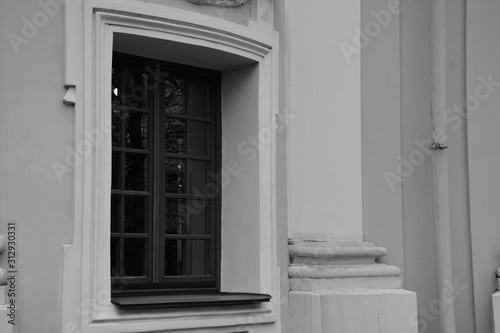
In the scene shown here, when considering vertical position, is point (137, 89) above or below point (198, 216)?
above

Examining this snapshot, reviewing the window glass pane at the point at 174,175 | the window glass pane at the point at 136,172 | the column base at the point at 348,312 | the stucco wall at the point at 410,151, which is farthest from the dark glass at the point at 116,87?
the stucco wall at the point at 410,151

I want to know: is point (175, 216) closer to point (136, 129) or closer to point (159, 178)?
point (159, 178)

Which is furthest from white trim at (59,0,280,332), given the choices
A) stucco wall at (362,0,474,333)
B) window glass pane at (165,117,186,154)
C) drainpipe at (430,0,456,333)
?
drainpipe at (430,0,456,333)

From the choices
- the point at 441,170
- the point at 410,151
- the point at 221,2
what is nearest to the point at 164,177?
the point at 221,2

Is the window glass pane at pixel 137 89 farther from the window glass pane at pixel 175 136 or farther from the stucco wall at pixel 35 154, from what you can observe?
the stucco wall at pixel 35 154

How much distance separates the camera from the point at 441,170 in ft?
28.8

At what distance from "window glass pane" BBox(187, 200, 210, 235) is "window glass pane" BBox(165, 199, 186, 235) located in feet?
0.21

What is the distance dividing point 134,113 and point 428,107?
9.36 ft

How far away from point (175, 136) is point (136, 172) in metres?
0.48

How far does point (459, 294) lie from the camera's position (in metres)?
8.84

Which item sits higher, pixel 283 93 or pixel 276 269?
pixel 283 93

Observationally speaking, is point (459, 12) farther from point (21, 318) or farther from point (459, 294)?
point (21, 318)

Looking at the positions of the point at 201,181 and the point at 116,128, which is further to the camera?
the point at 201,181

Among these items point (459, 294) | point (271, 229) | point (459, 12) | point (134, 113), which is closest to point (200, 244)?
point (271, 229)
